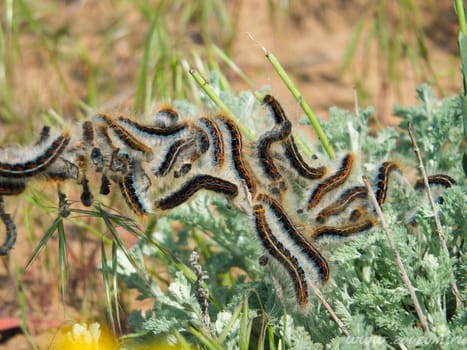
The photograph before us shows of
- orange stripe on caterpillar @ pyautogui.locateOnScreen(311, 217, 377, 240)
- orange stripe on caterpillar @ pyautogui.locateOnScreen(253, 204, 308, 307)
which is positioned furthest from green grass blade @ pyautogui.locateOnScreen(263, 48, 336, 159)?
orange stripe on caterpillar @ pyautogui.locateOnScreen(253, 204, 308, 307)

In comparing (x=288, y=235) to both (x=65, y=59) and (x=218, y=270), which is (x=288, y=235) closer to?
(x=218, y=270)

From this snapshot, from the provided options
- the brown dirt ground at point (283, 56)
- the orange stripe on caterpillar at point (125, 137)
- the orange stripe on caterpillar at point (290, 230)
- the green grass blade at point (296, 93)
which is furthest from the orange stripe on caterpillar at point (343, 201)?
the brown dirt ground at point (283, 56)

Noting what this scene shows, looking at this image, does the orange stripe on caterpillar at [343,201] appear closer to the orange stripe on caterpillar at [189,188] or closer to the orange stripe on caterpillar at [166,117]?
the orange stripe on caterpillar at [189,188]

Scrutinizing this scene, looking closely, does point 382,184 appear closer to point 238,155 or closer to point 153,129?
point 238,155

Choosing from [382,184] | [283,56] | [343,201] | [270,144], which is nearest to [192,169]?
[270,144]

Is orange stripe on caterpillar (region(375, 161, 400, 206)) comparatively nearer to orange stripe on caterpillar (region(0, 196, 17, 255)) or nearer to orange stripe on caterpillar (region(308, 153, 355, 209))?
orange stripe on caterpillar (region(308, 153, 355, 209))

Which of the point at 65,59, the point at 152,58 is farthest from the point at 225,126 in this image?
the point at 65,59
